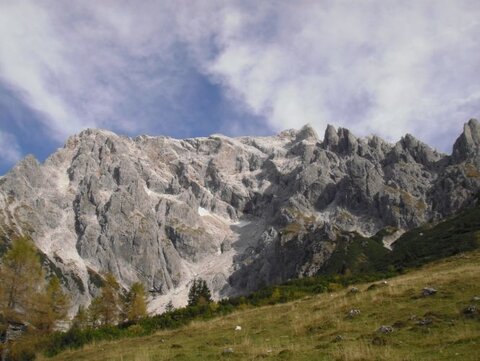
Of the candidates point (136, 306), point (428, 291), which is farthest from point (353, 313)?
point (136, 306)

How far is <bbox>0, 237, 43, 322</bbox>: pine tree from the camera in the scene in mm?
38625

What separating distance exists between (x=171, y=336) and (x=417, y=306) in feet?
52.3

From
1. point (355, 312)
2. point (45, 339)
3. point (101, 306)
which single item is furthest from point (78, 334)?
point (101, 306)

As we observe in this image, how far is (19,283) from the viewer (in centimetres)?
3944

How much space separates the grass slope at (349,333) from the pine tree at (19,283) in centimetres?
892

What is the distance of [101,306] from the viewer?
286 ft

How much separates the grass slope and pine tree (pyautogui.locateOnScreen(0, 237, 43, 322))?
8.92m

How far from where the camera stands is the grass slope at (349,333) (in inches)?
673

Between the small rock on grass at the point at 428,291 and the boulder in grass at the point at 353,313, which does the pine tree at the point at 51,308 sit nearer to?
the boulder in grass at the point at 353,313

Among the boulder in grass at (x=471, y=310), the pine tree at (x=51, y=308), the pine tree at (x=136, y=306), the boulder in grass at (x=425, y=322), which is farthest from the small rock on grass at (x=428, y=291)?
the pine tree at (x=136, y=306)

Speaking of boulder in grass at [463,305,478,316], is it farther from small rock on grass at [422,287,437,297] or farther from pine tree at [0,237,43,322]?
pine tree at [0,237,43,322]

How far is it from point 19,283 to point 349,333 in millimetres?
29769

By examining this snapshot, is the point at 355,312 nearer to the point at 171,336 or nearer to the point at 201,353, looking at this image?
the point at 201,353

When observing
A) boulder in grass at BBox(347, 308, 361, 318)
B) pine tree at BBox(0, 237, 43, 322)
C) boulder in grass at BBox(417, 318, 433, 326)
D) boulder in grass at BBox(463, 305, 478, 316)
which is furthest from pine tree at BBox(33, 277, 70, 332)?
boulder in grass at BBox(463, 305, 478, 316)
